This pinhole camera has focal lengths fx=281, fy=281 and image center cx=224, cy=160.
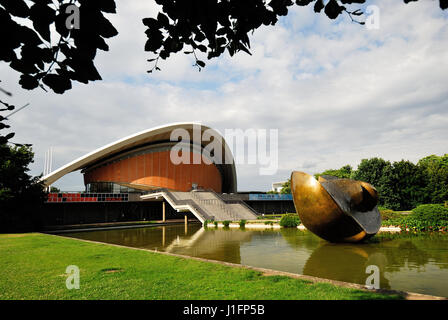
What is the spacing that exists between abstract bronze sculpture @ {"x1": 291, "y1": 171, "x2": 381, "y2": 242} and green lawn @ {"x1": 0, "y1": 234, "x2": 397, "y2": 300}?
492 centimetres

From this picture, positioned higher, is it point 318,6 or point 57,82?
point 318,6

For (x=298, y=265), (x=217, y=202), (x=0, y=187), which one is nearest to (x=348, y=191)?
(x=298, y=265)

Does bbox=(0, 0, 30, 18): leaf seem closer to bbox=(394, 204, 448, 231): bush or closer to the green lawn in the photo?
the green lawn

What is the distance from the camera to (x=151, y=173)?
39.8 metres

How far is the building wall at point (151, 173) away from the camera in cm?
3812

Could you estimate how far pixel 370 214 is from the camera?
11.3 meters

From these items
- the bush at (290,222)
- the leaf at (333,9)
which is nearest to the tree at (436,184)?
the bush at (290,222)

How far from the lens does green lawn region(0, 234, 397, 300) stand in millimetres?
4406

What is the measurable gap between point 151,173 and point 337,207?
109ft

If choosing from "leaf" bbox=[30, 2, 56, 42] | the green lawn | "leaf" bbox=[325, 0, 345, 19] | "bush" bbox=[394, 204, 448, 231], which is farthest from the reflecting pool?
"leaf" bbox=[30, 2, 56, 42]

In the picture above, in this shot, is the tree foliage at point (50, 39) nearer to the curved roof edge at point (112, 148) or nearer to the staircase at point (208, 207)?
the staircase at point (208, 207)

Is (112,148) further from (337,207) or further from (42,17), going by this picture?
(42,17)

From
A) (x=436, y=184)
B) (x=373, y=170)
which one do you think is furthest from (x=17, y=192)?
(x=436, y=184)
